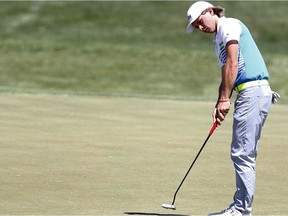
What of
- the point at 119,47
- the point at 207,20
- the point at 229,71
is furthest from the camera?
the point at 119,47


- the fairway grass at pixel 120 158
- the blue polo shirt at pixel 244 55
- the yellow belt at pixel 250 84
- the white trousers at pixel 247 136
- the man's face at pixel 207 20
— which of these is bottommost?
the fairway grass at pixel 120 158

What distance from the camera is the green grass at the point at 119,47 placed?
2597 cm

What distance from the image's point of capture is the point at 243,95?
341 inches

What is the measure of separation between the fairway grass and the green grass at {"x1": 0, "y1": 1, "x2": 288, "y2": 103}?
328 centimetres

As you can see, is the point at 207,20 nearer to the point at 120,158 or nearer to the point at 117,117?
the point at 120,158

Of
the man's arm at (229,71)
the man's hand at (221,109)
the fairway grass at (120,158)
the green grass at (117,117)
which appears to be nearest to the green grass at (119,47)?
the green grass at (117,117)

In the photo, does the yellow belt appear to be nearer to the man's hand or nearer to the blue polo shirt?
the blue polo shirt

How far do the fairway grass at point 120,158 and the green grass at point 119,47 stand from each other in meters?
3.28

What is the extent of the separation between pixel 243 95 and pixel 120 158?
3.43 meters

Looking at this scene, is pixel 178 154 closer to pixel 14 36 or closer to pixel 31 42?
pixel 31 42

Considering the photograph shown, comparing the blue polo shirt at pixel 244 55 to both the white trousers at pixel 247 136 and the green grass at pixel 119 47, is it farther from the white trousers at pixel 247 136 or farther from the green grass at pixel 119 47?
the green grass at pixel 119 47

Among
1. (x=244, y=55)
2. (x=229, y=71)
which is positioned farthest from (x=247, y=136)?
(x=244, y=55)

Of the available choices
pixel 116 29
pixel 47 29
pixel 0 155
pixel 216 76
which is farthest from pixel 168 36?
pixel 0 155

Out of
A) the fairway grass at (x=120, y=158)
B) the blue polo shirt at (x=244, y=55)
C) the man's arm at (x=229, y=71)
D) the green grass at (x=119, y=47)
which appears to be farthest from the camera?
the green grass at (x=119, y=47)
